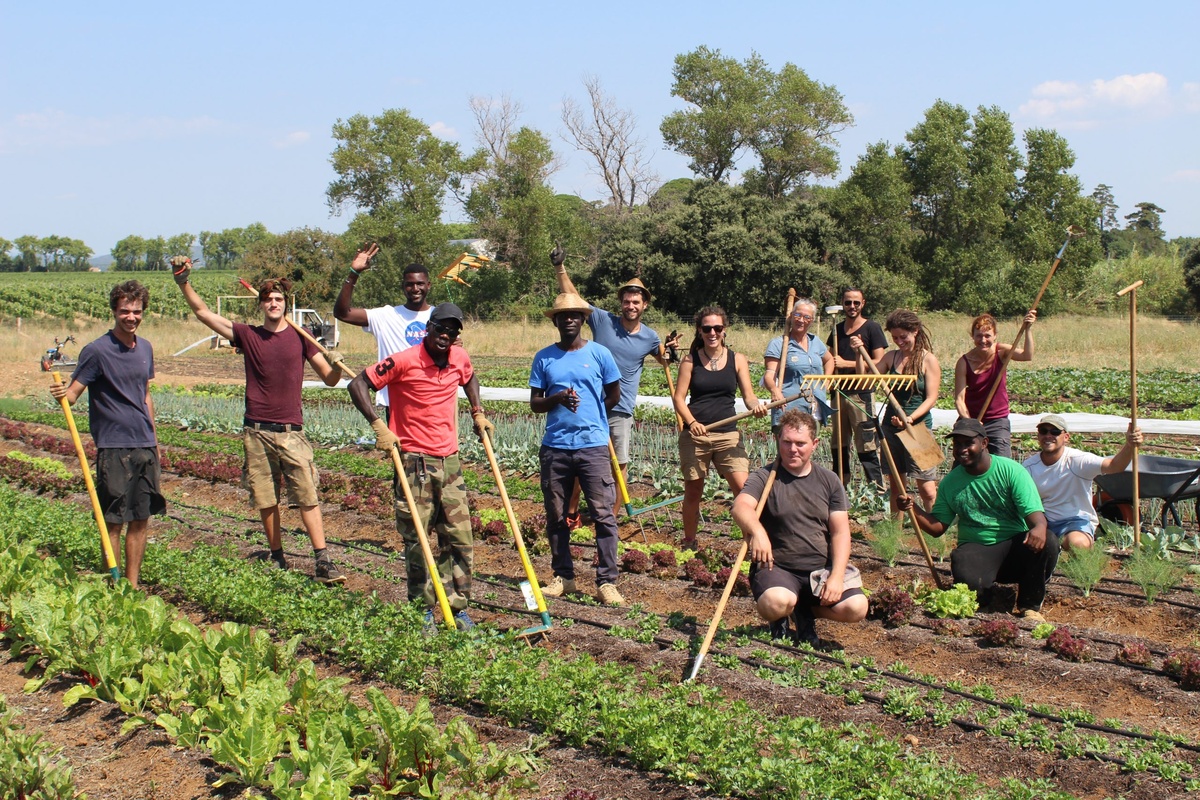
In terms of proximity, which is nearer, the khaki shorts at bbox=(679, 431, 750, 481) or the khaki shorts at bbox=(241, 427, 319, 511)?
the khaki shorts at bbox=(241, 427, 319, 511)

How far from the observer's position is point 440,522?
228 inches

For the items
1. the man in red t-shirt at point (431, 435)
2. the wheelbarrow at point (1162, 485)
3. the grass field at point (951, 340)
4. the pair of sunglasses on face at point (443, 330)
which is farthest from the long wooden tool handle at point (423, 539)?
the grass field at point (951, 340)

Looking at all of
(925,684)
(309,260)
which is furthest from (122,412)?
(309,260)

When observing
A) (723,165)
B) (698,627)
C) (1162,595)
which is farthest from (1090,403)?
(723,165)

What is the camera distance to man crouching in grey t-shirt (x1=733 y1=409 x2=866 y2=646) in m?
5.36

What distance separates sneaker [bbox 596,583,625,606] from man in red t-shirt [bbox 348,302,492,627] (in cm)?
88

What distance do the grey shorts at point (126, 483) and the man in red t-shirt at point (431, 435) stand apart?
1.85 metres

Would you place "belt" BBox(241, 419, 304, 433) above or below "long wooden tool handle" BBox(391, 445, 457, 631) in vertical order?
above

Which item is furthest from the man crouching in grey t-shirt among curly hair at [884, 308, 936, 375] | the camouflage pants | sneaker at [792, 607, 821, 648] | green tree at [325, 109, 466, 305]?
green tree at [325, 109, 466, 305]

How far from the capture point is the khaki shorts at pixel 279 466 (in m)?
6.82

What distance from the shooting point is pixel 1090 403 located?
54.6ft

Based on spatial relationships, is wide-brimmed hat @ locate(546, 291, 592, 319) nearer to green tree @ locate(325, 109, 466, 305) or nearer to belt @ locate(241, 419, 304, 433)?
belt @ locate(241, 419, 304, 433)

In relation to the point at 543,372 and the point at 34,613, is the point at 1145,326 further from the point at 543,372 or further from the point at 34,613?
the point at 34,613

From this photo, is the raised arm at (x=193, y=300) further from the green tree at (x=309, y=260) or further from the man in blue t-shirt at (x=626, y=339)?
the green tree at (x=309, y=260)
